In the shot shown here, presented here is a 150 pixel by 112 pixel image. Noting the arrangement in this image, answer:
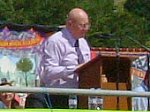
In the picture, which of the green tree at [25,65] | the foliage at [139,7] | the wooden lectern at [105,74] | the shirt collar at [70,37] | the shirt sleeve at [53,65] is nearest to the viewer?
the wooden lectern at [105,74]

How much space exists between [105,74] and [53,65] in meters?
0.40

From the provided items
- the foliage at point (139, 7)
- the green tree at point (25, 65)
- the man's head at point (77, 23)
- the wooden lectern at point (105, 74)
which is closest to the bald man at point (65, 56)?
the man's head at point (77, 23)

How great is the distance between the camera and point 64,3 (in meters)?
34.7

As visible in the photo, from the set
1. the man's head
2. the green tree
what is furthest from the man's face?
the green tree

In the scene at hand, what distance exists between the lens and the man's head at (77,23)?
5121 mm

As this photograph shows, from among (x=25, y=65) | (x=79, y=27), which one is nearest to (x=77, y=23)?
(x=79, y=27)

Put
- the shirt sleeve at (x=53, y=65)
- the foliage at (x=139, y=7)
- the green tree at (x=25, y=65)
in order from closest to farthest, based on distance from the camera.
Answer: the shirt sleeve at (x=53, y=65), the green tree at (x=25, y=65), the foliage at (x=139, y=7)

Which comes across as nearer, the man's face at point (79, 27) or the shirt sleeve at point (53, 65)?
the shirt sleeve at point (53, 65)

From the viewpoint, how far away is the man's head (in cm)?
512

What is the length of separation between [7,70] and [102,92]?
8117 millimetres

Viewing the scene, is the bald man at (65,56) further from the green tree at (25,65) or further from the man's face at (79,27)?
the green tree at (25,65)

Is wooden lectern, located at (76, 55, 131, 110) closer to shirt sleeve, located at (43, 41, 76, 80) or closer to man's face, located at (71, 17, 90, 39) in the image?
shirt sleeve, located at (43, 41, 76, 80)

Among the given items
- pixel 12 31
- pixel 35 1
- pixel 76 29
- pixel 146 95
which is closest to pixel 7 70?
pixel 12 31

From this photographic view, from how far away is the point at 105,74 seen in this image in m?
4.80
